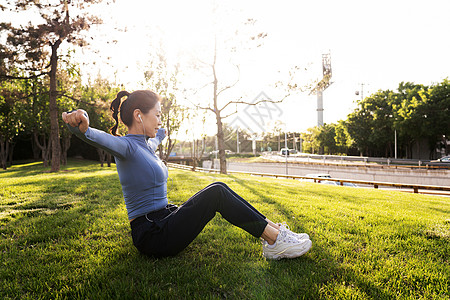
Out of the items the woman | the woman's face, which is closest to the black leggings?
the woman

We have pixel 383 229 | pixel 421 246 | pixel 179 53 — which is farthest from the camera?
pixel 179 53

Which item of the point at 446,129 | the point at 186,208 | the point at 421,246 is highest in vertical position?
the point at 446,129

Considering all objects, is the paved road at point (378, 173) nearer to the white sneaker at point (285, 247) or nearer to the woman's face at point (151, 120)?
the white sneaker at point (285, 247)

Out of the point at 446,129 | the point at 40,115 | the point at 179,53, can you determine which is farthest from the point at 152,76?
the point at 446,129

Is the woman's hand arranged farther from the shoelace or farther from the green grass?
the shoelace

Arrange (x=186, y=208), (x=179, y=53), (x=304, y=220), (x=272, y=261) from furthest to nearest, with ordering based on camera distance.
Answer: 1. (x=179, y=53)
2. (x=304, y=220)
3. (x=272, y=261)
4. (x=186, y=208)

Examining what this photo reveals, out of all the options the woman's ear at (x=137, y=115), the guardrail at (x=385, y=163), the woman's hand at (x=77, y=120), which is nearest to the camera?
the woman's hand at (x=77, y=120)

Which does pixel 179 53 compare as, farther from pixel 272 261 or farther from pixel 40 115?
pixel 272 261

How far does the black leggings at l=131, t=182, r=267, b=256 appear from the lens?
245 cm

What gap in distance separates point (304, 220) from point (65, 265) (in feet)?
10.8

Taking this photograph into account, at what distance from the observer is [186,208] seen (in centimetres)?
248

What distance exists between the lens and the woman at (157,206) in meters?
2.44

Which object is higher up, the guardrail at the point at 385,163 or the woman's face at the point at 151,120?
the woman's face at the point at 151,120

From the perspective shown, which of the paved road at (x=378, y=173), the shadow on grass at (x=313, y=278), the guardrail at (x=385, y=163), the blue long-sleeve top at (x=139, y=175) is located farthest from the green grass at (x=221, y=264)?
the guardrail at (x=385, y=163)
